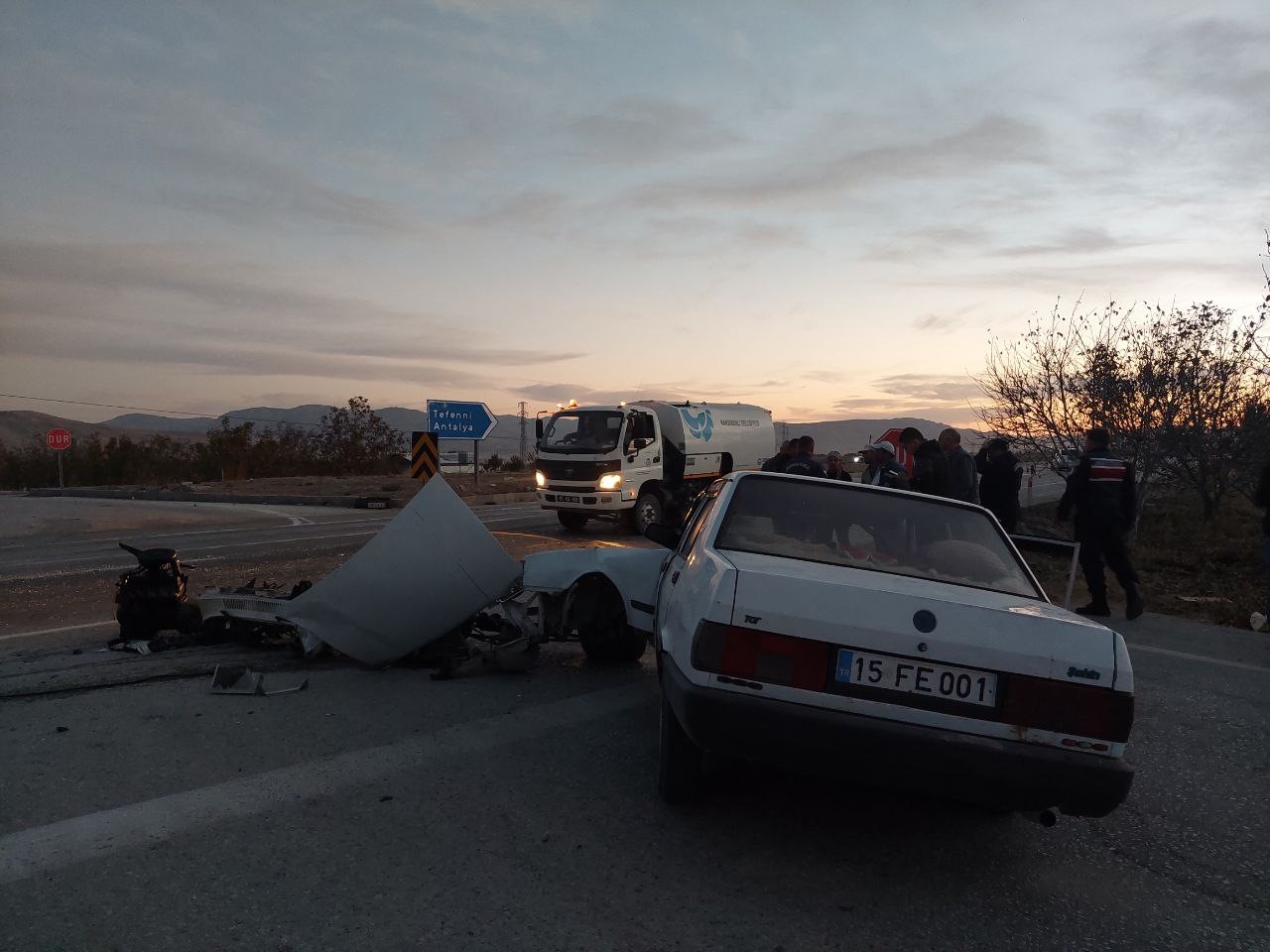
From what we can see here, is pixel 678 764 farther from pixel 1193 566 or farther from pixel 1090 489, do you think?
pixel 1193 566

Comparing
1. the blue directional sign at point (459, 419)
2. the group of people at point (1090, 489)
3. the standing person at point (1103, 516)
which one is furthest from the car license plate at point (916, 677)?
the blue directional sign at point (459, 419)

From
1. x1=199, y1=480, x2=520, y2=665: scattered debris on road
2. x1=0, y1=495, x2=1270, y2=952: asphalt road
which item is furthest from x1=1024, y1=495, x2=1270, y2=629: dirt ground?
x1=199, y1=480, x2=520, y2=665: scattered debris on road

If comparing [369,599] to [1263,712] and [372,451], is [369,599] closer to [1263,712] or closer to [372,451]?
[1263,712]

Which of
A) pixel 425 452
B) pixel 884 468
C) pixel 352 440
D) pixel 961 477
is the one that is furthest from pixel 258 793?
pixel 352 440

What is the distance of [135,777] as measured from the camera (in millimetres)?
3926

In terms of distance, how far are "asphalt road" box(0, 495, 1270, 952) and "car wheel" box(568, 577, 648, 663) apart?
80 cm

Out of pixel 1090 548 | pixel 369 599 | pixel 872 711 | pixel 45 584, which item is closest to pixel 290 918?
pixel 872 711

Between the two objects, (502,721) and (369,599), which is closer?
(502,721)

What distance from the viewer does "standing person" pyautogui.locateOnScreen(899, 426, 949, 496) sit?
942 centimetres

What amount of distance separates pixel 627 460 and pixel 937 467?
278 inches

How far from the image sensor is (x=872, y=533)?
4.29m

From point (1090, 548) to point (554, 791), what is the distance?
24.1 feet

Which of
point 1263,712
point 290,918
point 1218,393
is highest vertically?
point 1218,393

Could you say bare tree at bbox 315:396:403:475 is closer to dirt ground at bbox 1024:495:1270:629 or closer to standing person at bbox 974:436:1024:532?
dirt ground at bbox 1024:495:1270:629
